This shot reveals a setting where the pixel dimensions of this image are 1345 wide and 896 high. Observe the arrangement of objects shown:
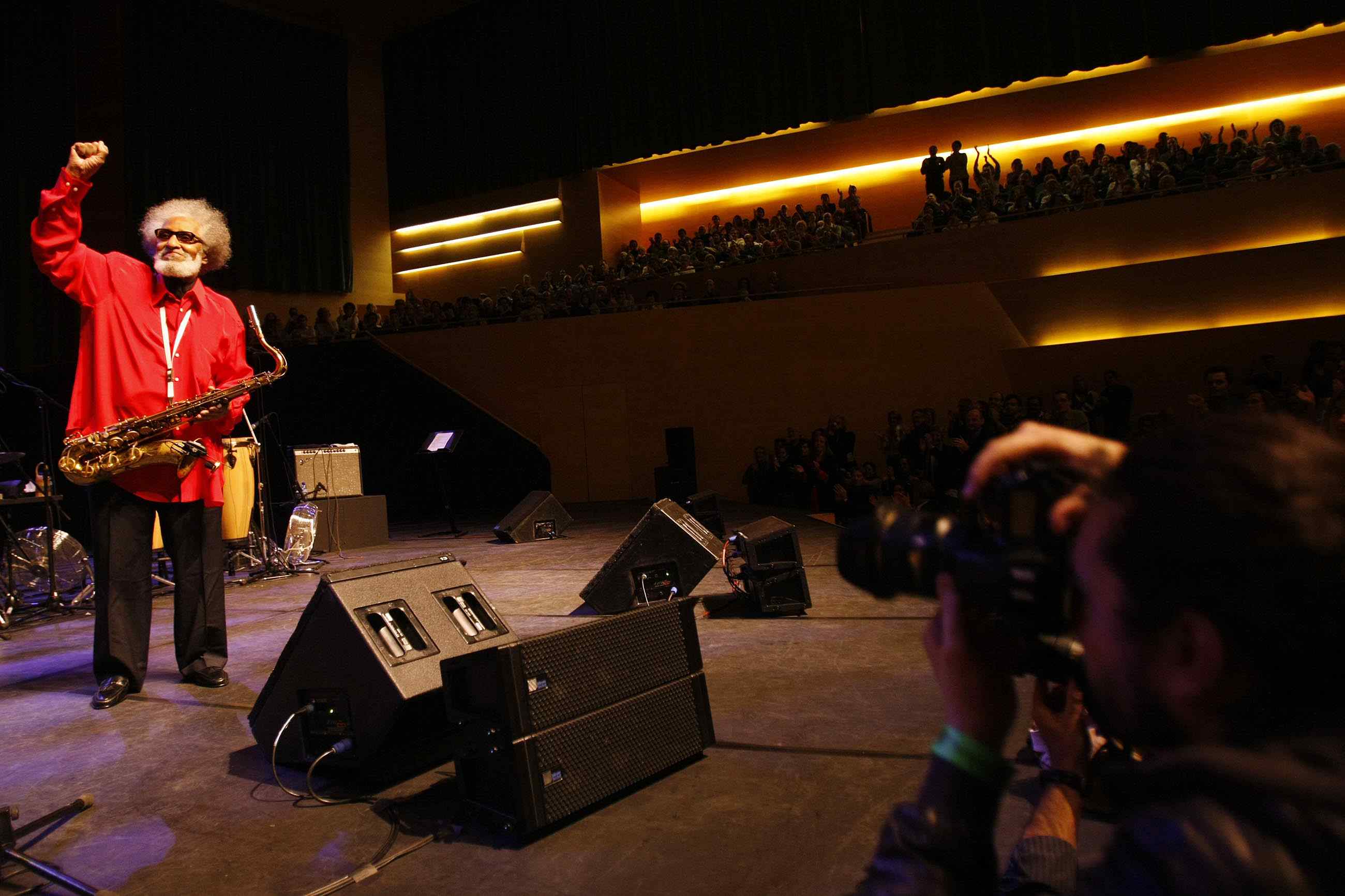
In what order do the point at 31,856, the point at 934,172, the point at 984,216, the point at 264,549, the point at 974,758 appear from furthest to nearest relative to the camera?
the point at 934,172 < the point at 984,216 < the point at 264,549 < the point at 31,856 < the point at 974,758

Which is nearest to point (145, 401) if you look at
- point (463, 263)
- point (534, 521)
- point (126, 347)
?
point (126, 347)

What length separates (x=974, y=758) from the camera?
0.73 metres

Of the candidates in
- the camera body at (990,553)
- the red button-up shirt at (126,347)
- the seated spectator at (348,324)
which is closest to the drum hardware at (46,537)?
the red button-up shirt at (126,347)

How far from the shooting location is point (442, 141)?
16.5 meters

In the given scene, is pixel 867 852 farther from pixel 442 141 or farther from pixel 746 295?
pixel 442 141

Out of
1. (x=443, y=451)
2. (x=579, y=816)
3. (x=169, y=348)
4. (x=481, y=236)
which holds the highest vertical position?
(x=481, y=236)

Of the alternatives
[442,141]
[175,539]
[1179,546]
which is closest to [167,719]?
[175,539]

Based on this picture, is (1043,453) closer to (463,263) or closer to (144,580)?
(144,580)

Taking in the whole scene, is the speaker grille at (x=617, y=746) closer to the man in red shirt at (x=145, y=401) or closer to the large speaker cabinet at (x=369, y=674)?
the large speaker cabinet at (x=369, y=674)

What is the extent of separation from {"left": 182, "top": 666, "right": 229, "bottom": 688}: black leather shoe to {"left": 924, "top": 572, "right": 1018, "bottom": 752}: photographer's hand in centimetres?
325

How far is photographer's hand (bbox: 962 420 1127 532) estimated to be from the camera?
2.77 ft

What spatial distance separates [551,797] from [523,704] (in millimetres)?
212

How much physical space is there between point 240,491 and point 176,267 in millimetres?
3407

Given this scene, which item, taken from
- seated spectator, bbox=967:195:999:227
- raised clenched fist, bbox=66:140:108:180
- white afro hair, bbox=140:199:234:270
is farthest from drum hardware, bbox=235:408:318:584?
seated spectator, bbox=967:195:999:227
